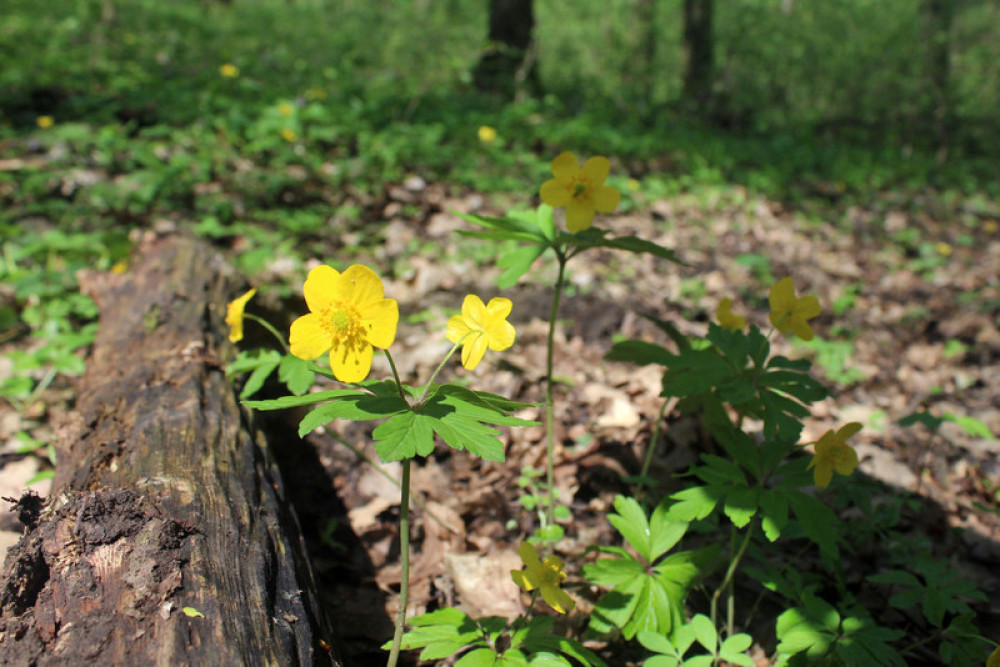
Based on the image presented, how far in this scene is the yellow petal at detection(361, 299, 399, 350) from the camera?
4.12 ft

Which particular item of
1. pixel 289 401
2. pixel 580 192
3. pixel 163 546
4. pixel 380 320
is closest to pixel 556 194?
pixel 580 192

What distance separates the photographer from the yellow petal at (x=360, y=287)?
4.07 feet

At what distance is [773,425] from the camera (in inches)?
58.8

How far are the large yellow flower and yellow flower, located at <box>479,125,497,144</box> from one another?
15.3 ft

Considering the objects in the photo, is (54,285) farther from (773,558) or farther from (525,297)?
(773,558)

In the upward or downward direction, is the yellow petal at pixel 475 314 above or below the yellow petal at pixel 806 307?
above

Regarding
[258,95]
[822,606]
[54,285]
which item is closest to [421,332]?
[54,285]

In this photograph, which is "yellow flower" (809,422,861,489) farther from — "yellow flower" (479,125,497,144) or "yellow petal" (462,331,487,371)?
"yellow flower" (479,125,497,144)

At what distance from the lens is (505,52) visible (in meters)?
7.63

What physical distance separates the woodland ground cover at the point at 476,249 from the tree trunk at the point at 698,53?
1070 millimetres

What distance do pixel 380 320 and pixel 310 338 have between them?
157 millimetres

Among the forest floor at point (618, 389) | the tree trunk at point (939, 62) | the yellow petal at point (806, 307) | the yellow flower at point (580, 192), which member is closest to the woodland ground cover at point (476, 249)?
the forest floor at point (618, 389)

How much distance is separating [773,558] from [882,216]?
5.06m

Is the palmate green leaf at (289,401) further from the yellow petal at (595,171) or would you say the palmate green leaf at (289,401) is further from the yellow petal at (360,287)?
the yellow petal at (595,171)
